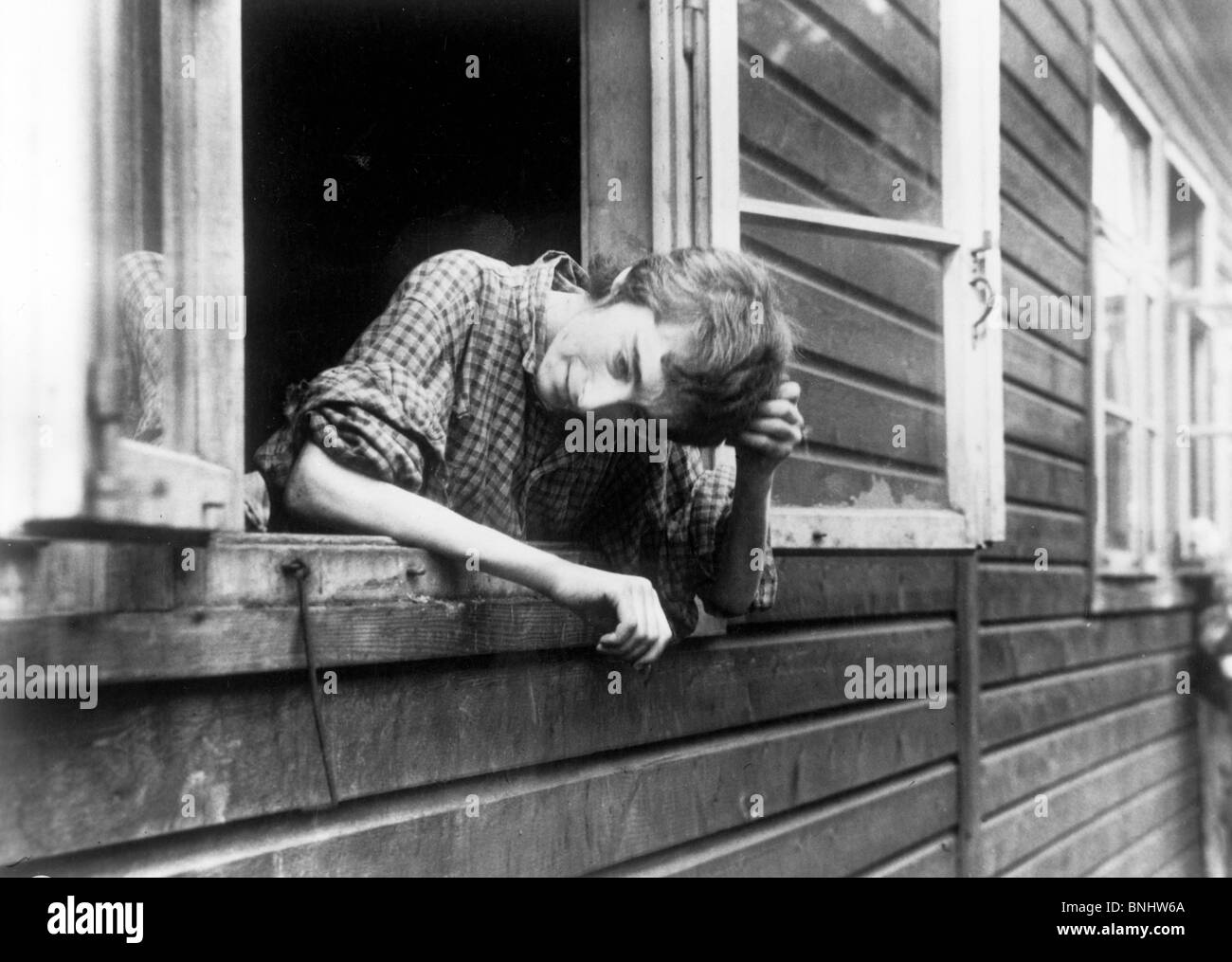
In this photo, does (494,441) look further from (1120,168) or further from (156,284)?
(1120,168)

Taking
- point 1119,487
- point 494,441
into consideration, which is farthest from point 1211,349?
point 494,441

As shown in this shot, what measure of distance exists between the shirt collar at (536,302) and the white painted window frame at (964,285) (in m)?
0.68

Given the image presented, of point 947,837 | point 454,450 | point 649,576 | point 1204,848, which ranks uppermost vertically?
point 454,450

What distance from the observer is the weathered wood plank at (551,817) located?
110 centimetres

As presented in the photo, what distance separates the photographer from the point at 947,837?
247cm

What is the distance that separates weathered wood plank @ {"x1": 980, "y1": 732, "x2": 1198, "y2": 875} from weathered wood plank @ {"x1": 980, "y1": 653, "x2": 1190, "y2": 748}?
158 mm

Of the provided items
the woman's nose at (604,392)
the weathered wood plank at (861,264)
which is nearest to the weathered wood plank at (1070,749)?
the weathered wood plank at (861,264)

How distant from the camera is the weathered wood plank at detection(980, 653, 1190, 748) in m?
2.66

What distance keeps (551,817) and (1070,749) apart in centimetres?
197

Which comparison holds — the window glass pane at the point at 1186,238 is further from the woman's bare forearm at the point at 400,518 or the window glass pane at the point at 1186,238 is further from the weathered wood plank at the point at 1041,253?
the woman's bare forearm at the point at 400,518

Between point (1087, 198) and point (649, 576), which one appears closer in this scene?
point (649, 576)

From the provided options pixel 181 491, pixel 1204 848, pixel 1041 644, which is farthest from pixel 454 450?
pixel 1204 848
